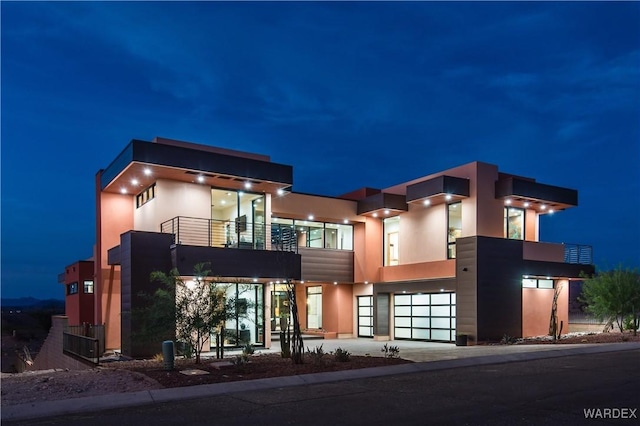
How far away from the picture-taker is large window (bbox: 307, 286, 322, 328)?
32.9 m

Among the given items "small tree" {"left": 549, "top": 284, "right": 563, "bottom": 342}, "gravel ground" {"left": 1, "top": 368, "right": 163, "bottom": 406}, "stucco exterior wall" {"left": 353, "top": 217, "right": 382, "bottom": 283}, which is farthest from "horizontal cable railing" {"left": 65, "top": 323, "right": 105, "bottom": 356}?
"small tree" {"left": 549, "top": 284, "right": 563, "bottom": 342}

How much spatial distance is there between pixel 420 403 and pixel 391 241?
70.4ft

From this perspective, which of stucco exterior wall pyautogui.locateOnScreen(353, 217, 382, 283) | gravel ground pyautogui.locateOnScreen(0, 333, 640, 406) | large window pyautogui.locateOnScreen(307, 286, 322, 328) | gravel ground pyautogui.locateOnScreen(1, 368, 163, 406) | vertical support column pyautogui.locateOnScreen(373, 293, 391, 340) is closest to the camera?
gravel ground pyautogui.locateOnScreen(1, 368, 163, 406)

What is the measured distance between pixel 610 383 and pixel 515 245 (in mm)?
14689

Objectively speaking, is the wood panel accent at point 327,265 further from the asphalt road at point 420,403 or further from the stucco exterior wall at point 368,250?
the asphalt road at point 420,403

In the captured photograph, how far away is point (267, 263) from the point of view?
22.7 metres

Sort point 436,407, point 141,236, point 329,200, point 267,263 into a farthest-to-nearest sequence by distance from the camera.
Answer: point 329,200 → point 267,263 → point 141,236 → point 436,407

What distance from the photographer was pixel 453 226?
2769 centimetres

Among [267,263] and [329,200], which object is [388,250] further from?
[267,263]

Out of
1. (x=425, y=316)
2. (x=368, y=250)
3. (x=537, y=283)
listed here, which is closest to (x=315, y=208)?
(x=368, y=250)

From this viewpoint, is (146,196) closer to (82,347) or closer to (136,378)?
(82,347)

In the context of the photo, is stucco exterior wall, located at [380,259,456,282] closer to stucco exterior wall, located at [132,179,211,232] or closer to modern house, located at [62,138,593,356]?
modern house, located at [62,138,593,356]

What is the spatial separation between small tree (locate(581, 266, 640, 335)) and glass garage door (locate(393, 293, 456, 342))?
6.76 m

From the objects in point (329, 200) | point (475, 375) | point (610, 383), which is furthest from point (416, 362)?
point (329, 200)
